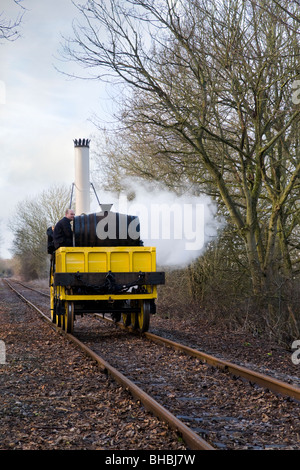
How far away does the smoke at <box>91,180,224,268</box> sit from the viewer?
15.4 m

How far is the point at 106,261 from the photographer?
12.1 meters

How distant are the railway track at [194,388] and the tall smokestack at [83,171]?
15310mm

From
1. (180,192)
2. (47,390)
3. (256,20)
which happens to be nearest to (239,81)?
(256,20)

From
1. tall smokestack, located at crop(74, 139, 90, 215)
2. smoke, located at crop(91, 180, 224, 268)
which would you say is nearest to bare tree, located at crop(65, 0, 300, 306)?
smoke, located at crop(91, 180, 224, 268)

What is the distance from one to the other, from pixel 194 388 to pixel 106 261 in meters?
5.29

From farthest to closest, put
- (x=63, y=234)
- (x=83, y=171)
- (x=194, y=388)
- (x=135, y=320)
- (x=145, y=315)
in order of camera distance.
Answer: (x=83, y=171) < (x=135, y=320) < (x=63, y=234) < (x=145, y=315) < (x=194, y=388)

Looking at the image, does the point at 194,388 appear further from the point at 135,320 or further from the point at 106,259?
the point at 135,320

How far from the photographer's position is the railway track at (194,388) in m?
5.20

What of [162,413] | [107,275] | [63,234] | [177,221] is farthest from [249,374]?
[177,221]

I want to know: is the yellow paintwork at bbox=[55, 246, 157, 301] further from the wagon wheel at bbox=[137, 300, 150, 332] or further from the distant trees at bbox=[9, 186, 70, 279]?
the distant trees at bbox=[9, 186, 70, 279]

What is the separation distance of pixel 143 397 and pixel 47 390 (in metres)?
1.66

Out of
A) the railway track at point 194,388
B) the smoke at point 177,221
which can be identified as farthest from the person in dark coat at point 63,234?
the smoke at point 177,221

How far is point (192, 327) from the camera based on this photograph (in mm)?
13930

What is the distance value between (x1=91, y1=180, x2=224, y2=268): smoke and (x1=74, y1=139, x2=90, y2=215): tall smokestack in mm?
8977
